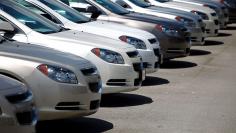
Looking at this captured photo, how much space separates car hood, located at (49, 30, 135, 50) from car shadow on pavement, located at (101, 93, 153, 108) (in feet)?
2.85

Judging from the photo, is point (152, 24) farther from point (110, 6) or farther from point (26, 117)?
point (26, 117)

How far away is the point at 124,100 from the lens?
10930 millimetres

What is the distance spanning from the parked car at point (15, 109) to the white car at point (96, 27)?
16.7 feet

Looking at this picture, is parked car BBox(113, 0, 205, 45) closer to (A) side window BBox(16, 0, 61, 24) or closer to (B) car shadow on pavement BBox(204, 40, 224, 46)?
(B) car shadow on pavement BBox(204, 40, 224, 46)

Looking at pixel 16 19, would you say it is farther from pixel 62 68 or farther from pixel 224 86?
pixel 224 86

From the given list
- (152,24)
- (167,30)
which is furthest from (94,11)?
(167,30)

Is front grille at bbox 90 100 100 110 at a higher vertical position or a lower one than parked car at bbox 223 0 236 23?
higher

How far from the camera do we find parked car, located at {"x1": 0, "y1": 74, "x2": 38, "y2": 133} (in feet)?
18.3

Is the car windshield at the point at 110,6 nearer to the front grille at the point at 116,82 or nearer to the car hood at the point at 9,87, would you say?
the front grille at the point at 116,82

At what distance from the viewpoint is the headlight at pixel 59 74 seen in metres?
7.59

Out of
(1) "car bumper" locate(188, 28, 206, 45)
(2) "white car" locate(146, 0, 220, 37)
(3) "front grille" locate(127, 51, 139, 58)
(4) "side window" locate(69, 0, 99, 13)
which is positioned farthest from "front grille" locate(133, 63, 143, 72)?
(2) "white car" locate(146, 0, 220, 37)

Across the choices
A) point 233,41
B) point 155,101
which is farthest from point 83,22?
point 233,41

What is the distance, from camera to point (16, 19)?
9.40 m

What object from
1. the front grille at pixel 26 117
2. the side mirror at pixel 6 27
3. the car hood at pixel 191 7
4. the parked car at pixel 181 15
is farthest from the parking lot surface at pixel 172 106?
the car hood at pixel 191 7
